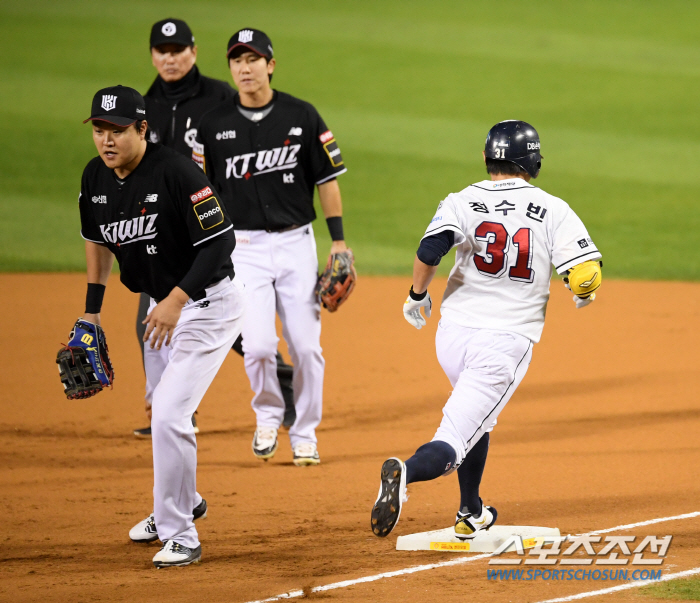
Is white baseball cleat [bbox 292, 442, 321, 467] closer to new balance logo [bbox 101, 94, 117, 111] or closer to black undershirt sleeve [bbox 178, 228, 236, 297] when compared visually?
black undershirt sleeve [bbox 178, 228, 236, 297]

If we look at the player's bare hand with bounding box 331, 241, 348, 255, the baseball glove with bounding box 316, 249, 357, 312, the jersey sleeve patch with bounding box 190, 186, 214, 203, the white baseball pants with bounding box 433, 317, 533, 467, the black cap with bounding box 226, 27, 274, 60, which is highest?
the black cap with bounding box 226, 27, 274, 60

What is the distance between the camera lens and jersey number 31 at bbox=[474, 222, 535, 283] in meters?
4.09

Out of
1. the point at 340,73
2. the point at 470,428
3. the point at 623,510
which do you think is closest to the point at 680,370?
the point at 623,510

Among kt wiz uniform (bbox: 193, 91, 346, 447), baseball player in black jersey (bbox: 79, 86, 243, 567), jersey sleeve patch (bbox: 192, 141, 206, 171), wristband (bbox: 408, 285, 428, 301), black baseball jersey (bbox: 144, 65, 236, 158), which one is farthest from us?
black baseball jersey (bbox: 144, 65, 236, 158)

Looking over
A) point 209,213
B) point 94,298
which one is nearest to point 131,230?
point 209,213

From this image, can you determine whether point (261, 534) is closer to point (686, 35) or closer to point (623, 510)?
point (623, 510)

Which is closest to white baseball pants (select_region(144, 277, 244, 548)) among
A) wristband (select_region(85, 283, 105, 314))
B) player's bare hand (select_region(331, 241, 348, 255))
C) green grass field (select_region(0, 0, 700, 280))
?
wristband (select_region(85, 283, 105, 314))

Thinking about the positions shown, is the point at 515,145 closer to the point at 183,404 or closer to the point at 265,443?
the point at 183,404

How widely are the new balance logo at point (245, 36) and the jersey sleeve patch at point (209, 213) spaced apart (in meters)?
1.84

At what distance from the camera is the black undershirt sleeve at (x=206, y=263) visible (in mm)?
4148

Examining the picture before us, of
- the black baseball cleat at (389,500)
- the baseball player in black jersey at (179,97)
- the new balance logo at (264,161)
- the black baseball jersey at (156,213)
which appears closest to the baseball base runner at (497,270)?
the black baseball cleat at (389,500)

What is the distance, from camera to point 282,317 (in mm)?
5945

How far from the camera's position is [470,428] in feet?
13.4

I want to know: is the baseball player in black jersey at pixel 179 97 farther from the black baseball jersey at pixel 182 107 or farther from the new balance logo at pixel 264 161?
the new balance logo at pixel 264 161
